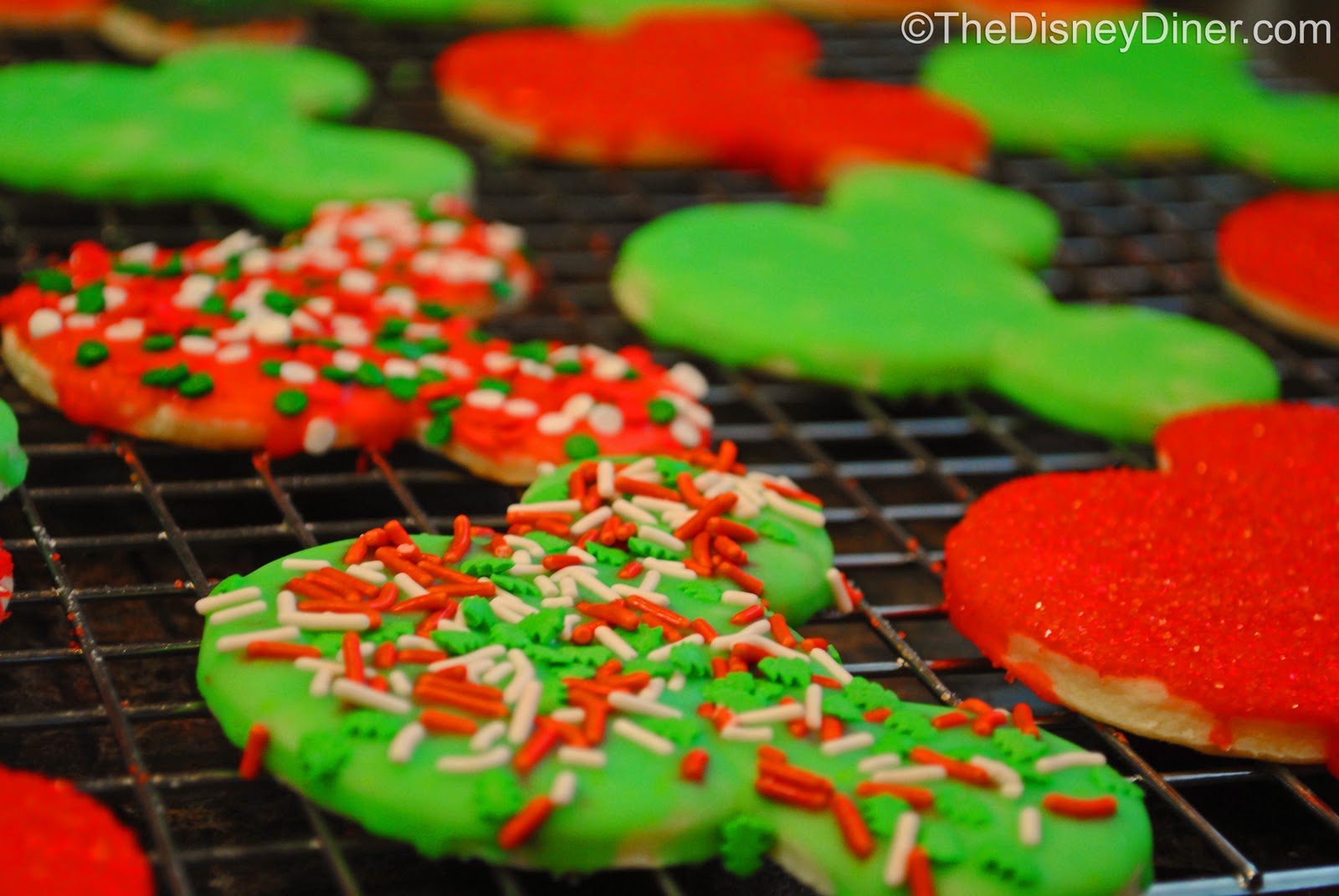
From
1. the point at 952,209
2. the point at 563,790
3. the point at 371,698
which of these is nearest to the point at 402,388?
the point at 371,698

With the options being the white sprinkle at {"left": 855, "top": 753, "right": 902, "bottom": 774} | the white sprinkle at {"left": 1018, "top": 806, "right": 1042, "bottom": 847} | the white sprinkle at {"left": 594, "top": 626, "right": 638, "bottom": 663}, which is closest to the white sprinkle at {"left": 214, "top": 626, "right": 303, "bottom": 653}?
Result: the white sprinkle at {"left": 594, "top": 626, "right": 638, "bottom": 663}

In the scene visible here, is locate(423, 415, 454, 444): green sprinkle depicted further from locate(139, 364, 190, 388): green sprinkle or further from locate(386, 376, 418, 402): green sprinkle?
locate(139, 364, 190, 388): green sprinkle

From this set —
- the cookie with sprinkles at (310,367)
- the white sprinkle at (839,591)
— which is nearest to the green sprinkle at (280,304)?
the cookie with sprinkles at (310,367)

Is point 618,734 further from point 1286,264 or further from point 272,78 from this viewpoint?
point 272,78

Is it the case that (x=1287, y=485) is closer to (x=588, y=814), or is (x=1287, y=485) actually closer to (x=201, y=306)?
(x=588, y=814)

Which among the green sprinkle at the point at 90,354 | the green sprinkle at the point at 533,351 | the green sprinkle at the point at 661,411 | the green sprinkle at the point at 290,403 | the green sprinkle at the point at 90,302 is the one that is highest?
the green sprinkle at the point at 90,302

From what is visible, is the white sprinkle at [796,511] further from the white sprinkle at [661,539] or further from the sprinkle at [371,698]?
the sprinkle at [371,698]

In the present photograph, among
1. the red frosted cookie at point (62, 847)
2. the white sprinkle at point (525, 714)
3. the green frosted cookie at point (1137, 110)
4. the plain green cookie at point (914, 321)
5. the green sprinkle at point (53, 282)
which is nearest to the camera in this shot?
the red frosted cookie at point (62, 847)
